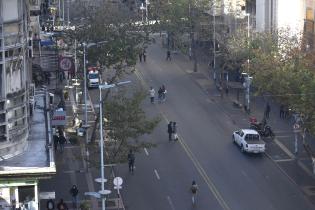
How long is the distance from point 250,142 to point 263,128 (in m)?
5.38

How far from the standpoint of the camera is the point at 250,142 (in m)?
54.3

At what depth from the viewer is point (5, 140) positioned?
36.2m

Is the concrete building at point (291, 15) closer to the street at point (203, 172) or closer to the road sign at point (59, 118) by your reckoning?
the street at point (203, 172)

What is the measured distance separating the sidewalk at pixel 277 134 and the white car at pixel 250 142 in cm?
87

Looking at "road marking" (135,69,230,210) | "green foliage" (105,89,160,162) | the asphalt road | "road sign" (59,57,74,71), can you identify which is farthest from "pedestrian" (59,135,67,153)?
"road marking" (135,69,230,210)

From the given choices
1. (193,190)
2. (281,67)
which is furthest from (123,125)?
(281,67)

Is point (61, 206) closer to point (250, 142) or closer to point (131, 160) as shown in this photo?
point (131, 160)

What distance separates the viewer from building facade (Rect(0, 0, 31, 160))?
35906 millimetres

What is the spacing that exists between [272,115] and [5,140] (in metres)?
33.5

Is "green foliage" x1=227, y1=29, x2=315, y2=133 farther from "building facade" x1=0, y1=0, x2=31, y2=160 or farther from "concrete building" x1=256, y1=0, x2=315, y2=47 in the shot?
"building facade" x1=0, y1=0, x2=31, y2=160

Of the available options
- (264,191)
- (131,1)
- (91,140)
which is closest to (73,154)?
(91,140)

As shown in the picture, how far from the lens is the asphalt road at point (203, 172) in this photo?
4559 cm

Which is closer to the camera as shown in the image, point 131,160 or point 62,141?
point 131,160

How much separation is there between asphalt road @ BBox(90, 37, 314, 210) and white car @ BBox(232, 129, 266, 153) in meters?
0.46
